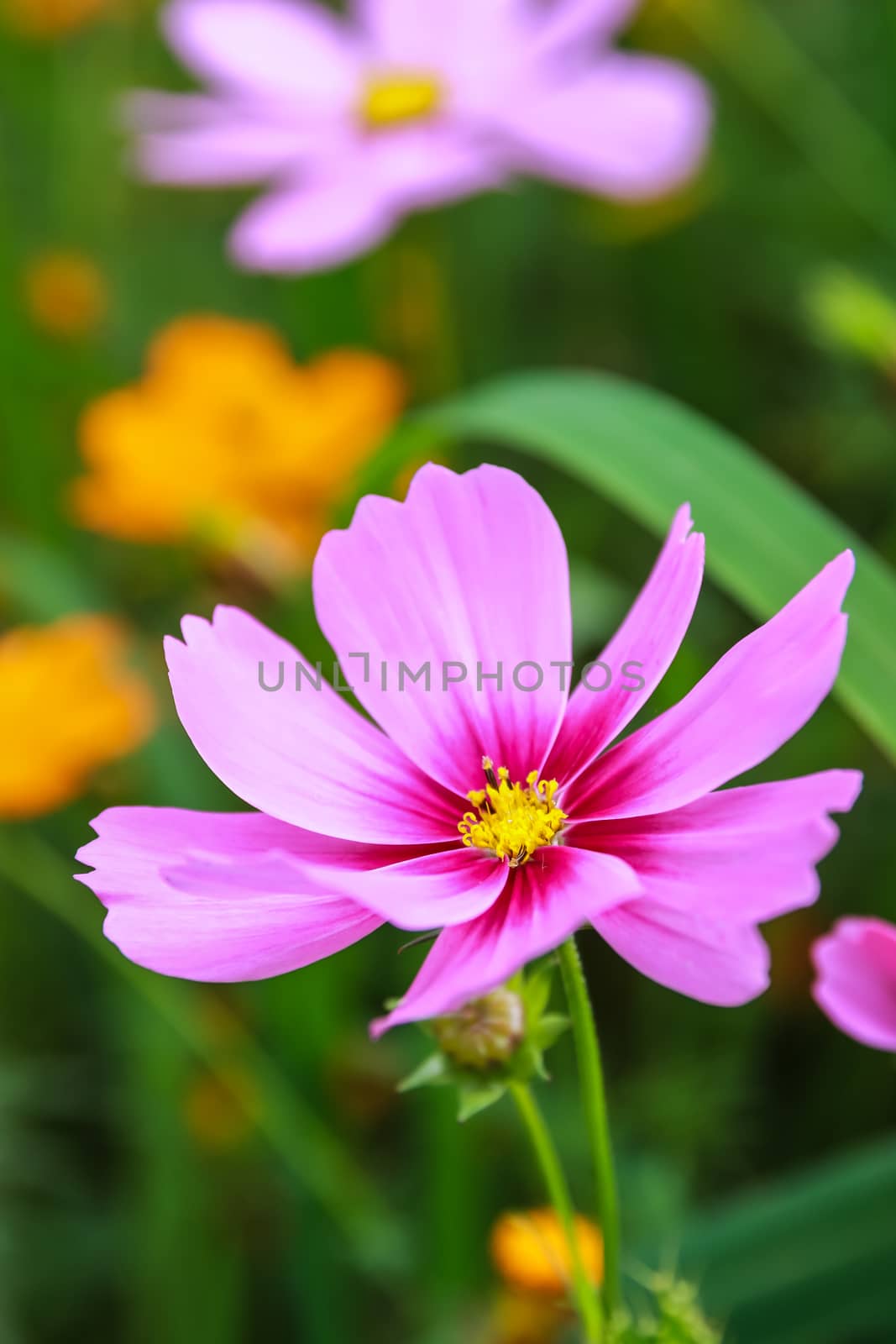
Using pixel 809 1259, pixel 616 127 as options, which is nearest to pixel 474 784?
pixel 809 1259

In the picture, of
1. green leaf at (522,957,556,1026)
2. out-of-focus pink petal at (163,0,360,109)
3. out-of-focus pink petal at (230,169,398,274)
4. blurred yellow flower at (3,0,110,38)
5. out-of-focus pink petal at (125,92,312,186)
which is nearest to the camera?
green leaf at (522,957,556,1026)

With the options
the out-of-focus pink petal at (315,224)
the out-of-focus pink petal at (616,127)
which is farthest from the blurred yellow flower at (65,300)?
the out-of-focus pink petal at (616,127)

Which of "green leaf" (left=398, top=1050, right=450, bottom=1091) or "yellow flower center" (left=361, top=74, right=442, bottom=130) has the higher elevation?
"yellow flower center" (left=361, top=74, right=442, bottom=130)

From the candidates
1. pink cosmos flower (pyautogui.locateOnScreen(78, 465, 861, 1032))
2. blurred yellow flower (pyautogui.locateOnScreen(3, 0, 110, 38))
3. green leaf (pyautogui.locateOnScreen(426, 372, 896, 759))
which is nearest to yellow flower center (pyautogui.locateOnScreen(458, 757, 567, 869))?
pink cosmos flower (pyautogui.locateOnScreen(78, 465, 861, 1032))

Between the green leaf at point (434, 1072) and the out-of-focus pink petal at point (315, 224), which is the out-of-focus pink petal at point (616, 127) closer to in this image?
the out-of-focus pink petal at point (315, 224)

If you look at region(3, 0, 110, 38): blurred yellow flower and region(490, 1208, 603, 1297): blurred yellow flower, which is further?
region(3, 0, 110, 38): blurred yellow flower

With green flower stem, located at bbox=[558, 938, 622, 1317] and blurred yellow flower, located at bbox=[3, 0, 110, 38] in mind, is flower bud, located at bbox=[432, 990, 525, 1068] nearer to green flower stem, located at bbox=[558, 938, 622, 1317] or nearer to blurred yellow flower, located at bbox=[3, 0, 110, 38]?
green flower stem, located at bbox=[558, 938, 622, 1317]

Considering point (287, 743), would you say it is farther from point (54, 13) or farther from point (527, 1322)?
point (54, 13)
